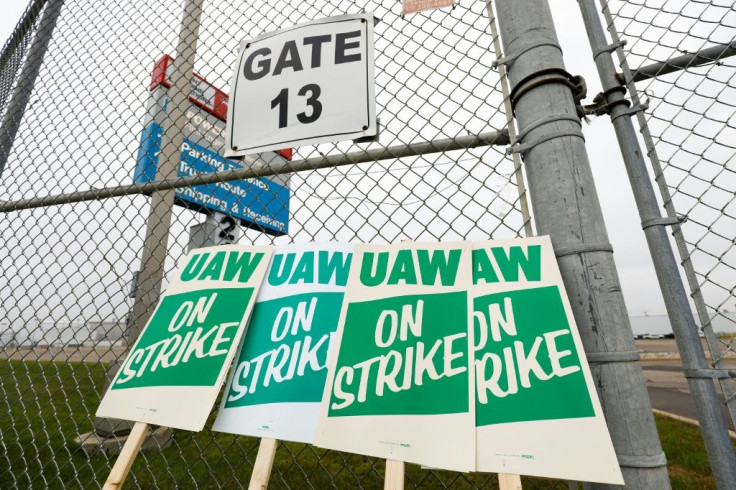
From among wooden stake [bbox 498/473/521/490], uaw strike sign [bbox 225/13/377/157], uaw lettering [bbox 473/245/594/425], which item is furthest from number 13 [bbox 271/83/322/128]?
wooden stake [bbox 498/473/521/490]

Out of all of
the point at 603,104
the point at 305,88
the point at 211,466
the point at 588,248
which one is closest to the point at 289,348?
the point at 588,248

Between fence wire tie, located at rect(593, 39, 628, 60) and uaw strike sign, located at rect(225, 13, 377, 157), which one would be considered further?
uaw strike sign, located at rect(225, 13, 377, 157)

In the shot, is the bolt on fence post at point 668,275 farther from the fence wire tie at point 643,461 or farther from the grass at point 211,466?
the grass at point 211,466

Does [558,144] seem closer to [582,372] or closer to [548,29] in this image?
[548,29]

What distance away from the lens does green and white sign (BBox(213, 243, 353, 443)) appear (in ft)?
3.27

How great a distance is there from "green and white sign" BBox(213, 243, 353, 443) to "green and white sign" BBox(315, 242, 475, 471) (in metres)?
0.10

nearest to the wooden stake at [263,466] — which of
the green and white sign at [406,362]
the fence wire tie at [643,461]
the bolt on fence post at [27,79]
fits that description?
the green and white sign at [406,362]

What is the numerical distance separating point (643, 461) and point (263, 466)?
87 cm

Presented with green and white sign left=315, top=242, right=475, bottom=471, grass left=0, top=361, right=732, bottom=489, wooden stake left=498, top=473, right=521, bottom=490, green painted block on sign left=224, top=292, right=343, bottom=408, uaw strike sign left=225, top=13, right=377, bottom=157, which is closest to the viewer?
wooden stake left=498, top=473, right=521, bottom=490

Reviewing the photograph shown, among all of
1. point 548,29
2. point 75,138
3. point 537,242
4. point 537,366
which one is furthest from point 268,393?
point 75,138

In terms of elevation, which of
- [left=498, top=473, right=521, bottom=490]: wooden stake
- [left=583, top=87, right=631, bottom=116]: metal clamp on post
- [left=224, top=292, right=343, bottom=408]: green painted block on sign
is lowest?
[left=498, top=473, right=521, bottom=490]: wooden stake

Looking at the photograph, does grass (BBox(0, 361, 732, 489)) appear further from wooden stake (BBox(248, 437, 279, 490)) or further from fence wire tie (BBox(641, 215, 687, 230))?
fence wire tie (BBox(641, 215, 687, 230))

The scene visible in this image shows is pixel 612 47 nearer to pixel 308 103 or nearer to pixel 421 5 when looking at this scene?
pixel 421 5

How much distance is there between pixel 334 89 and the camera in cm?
147
